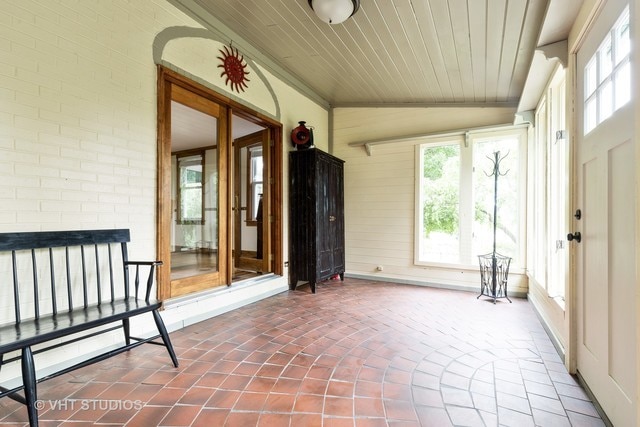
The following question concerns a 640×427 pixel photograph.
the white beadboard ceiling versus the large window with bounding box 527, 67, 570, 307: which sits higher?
the white beadboard ceiling

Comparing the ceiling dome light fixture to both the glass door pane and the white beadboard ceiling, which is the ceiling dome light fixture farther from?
the glass door pane

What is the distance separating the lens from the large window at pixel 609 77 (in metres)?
1.46

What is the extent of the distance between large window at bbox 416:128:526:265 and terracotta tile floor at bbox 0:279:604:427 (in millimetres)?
1432

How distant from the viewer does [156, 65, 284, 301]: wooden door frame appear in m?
2.68

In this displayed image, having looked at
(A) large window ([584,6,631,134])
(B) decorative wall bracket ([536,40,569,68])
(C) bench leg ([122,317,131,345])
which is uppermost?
(B) decorative wall bracket ([536,40,569,68])

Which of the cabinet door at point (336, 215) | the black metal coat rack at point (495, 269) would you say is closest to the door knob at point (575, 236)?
the black metal coat rack at point (495, 269)

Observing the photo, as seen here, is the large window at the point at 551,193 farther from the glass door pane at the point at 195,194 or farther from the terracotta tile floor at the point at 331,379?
the glass door pane at the point at 195,194

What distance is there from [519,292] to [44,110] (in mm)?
5290

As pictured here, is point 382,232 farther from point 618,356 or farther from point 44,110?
point 44,110

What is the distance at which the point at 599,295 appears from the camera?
5.57ft

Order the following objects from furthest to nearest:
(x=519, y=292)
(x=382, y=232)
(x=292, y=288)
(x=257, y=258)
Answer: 1. (x=382, y=232)
2. (x=257, y=258)
3. (x=292, y=288)
4. (x=519, y=292)

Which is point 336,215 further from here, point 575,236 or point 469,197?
point 575,236

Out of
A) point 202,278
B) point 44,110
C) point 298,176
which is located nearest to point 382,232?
point 298,176

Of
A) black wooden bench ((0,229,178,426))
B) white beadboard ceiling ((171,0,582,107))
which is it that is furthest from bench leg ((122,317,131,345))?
white beadboard ceiling ((171,0,582,107))
